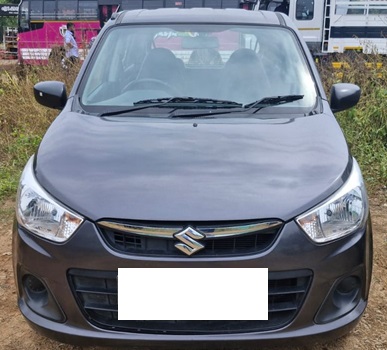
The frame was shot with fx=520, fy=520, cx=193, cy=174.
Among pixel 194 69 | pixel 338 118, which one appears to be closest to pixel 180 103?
pixel 194 69

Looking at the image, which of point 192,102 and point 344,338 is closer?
point 344,338

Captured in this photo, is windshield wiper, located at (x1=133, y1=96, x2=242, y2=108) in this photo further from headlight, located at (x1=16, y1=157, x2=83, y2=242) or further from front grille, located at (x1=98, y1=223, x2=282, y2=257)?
front grille, located at (x1=98, y1=223, x2=282, y2=257)

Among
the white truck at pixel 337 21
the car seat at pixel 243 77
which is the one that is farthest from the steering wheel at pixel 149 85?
the white truck at pixel 337 21

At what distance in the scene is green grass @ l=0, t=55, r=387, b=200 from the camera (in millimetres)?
5188

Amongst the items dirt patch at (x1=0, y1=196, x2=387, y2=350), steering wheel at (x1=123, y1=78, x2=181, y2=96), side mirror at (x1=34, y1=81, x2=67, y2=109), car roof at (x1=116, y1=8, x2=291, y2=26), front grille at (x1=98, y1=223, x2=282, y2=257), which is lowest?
dirt patch at (x1=0, y1=196, x2=387, y2=350)

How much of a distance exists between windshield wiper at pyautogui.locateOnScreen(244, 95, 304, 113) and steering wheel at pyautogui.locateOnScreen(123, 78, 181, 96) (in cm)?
47

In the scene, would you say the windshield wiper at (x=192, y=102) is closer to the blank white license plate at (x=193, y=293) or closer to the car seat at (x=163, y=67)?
the car seat at (x=163, y=67)

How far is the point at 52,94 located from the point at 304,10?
43.1ft

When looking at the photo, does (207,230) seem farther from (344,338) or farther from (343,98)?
(343,98)

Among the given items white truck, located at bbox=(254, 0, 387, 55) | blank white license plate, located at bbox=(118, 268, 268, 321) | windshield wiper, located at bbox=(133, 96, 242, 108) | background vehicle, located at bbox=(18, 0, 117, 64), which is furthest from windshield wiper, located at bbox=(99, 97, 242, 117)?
background vehicle, located at bbox=(18, 0, 117, 64)

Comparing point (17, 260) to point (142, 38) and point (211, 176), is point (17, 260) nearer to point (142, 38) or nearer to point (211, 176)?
point (211, 176)

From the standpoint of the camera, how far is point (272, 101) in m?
2.92

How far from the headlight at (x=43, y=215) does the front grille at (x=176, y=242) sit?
14 cm

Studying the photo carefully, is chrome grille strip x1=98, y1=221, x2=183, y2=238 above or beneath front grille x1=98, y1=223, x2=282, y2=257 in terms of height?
above
